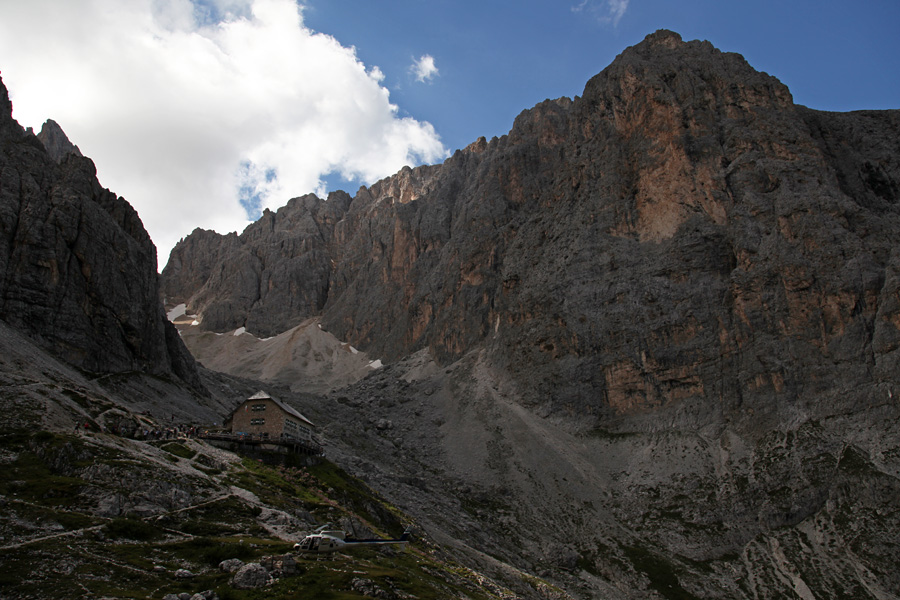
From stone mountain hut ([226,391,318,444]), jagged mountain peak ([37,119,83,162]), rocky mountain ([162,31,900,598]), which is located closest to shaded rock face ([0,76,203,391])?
stone mountain hut ([226,391,318,444])

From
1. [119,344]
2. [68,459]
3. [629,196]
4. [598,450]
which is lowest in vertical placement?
[598,450]

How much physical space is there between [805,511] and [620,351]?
133ft

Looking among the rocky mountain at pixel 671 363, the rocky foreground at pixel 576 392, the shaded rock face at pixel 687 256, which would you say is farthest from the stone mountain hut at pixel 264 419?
the shaded rock face at pixel 687 256

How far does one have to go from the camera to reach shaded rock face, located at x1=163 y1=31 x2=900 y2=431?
95.1 m

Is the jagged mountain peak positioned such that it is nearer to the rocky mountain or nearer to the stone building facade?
the rocky mountain

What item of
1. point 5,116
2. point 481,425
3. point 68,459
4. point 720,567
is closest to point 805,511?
point 720,567

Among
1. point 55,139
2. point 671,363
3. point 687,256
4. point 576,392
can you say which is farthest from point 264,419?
point 55,139

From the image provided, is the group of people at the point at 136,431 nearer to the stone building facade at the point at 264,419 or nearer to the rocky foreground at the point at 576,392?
the rocky foreground at the point at 576,392

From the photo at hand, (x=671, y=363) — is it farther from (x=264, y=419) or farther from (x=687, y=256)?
(x=264, y=419)

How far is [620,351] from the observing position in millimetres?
111312

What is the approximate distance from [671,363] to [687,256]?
810 inches

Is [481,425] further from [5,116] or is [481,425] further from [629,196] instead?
[5,116]

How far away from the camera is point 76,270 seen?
8112 cm

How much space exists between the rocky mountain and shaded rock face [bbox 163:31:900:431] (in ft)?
1.29
